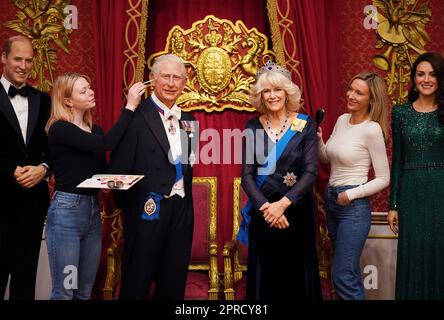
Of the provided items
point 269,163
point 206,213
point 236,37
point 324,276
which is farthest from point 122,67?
point 324,276

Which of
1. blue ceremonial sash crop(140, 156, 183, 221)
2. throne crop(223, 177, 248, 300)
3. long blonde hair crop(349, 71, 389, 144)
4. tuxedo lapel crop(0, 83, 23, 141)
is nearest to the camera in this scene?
blue ceremonial sash crop(140, 156, 183, 221)

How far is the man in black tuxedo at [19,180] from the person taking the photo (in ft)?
10.9

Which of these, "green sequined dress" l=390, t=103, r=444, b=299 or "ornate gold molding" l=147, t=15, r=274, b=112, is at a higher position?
"ornate gold molding" l=147, t=15, r=274, b=112

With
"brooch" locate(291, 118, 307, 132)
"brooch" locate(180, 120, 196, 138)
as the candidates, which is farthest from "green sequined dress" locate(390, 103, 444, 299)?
"brooch" locate(180, 120, 196, 138)

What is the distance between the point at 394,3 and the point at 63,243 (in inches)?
130

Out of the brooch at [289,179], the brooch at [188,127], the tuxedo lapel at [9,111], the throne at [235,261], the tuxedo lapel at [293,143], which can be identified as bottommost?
the throne at [235,261]

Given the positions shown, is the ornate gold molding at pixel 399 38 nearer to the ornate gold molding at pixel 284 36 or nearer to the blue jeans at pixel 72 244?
the ornate gold molding at pixel 284 36

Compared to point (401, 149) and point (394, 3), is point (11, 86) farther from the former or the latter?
point (394, 3)

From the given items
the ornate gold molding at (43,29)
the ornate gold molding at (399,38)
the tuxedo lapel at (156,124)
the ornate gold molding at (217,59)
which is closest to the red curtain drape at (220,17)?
the ornate gold molding at (217,59)

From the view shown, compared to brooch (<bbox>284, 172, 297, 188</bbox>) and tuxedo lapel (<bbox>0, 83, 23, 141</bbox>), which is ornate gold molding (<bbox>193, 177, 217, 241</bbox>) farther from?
tuxedo lapel (<bbox>0, 83, 23, 141</bbox>)

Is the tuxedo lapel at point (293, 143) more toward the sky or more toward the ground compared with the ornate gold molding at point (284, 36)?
more toward the ground

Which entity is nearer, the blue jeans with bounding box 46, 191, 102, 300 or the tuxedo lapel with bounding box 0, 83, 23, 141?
the blue jeans with bounding box 46, 191, 102, 300

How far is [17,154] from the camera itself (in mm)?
3340

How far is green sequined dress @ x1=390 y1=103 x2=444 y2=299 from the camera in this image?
130 inches
